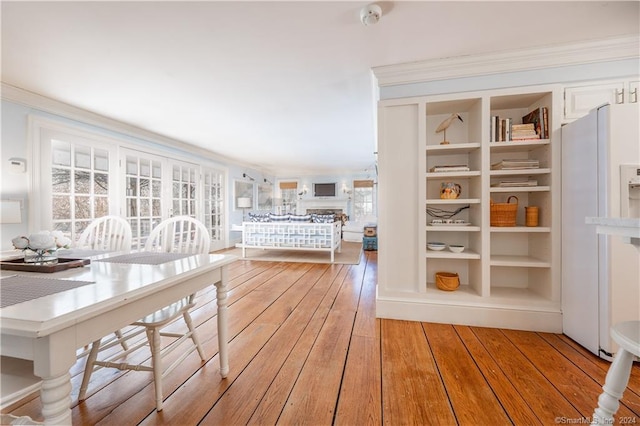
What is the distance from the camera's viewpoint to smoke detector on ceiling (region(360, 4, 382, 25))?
153cm

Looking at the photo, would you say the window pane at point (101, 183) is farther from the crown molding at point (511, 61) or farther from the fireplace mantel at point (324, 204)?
the fireplace mantel at point (324, 204)

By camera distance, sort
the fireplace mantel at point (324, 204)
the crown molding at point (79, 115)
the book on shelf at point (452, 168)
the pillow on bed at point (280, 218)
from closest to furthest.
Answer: the book on shelf at point (452, 168) < the crown molding at point (79, 115) < the pillow on bed at point (280, 218) < the fireplace mantel at point (324, 204)

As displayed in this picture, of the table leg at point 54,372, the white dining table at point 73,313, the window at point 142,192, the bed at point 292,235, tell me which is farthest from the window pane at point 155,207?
the table leg at point 54,372

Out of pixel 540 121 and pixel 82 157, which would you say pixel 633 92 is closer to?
pixel 540 121

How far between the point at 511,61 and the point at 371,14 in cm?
133

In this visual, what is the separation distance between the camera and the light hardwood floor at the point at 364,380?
1218 millimetres

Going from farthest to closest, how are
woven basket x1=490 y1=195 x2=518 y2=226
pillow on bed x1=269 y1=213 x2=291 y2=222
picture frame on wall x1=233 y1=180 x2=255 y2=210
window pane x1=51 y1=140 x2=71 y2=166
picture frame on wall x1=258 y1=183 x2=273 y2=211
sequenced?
picture frame on wall x1=258 y1=183 x2=273 y2=211 < picture frame on wall x1=233 y1=180 x2=255 y2=210 < pillow on bed x1=269 y1=213 x2=291 y2=222 < window pane x1=51 y1=140 x2=71 y2=166 < woven basket x1=490 y1=195 x2=518 y2=226

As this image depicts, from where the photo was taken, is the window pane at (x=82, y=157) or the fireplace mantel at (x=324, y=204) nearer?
the window pane at (x=82, y=157)

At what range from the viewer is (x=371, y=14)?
1565 mm

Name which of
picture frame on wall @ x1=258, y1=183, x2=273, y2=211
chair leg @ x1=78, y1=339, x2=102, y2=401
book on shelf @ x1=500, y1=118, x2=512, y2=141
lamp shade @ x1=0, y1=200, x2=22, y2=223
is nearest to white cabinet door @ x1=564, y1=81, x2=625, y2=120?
book on shelf @ x1=500, y1=118, x2=512, y2=141

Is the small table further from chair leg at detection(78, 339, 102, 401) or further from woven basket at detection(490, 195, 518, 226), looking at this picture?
chair leg at detection(78, 339, 102, 401)

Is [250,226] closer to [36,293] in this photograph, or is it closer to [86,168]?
[86,168]

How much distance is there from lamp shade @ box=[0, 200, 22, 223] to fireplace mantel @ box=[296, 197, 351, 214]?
22.7ft

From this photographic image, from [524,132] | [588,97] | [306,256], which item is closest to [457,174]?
[524,132]
